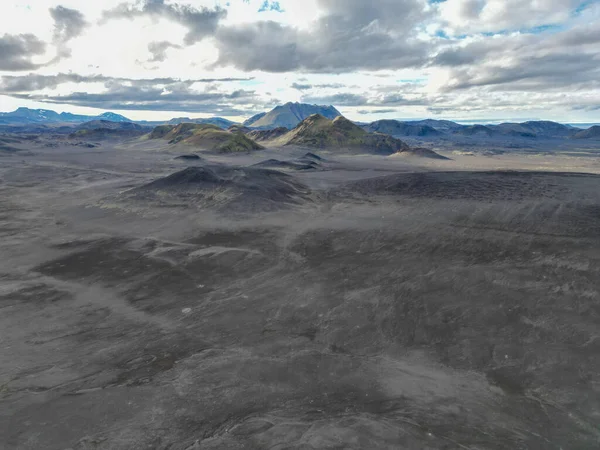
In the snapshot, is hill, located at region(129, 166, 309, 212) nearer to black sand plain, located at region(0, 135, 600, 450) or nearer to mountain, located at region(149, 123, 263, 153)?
black sand plain, located at region(0, 135, 600, 450)

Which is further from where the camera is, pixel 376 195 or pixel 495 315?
→ pixel 376 195

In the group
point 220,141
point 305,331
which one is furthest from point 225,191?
point 220,141

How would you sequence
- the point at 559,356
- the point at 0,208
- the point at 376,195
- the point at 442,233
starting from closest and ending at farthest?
the point at 559,356 < the point at 442,233 < the point at 0,208 < the point at 376,195

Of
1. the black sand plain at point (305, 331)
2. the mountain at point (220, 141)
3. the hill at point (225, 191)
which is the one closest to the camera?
the black sand plain at point (305, 331)

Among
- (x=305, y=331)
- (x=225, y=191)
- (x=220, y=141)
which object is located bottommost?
(x=305, y=331)

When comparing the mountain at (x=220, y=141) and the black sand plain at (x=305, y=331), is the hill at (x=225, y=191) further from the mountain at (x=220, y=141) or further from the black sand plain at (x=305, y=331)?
the mountain at (x=220, y=141)

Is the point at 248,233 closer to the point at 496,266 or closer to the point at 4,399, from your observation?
the point at 496,266

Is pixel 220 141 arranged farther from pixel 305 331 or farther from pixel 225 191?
pixel 305 331

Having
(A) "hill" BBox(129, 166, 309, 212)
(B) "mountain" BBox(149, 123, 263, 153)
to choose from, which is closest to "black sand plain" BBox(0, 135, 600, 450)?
(A) "hill" BBox(129, 166, 309, 212)

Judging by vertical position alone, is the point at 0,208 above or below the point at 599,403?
below

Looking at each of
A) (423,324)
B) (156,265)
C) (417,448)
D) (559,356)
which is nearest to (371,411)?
(417,448)

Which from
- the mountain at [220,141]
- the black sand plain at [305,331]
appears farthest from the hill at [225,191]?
the mountain at [220,141]
